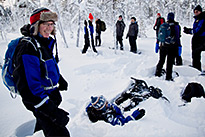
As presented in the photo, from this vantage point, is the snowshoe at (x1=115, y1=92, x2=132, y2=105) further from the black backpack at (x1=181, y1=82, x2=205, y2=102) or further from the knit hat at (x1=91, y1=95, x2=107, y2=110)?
the black backpack at (x1=181, y1=82, x2=205, y2=102)

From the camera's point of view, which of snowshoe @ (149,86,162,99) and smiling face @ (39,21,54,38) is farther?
snowshoe @ (149,86,162,99)

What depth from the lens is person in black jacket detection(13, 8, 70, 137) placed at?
1.33 metres

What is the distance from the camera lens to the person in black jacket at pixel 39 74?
1.33m

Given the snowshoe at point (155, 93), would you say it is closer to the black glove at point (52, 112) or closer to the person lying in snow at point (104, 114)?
the person lying in snow at point (104, 114)

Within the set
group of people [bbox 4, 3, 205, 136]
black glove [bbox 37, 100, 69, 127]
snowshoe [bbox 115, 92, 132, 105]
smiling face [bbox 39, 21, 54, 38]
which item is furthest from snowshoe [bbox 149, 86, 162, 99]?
smiling face [bbox 39, 21, 54, 38]

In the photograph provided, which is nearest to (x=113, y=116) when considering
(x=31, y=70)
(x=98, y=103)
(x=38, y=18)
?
(x=98, y=103)

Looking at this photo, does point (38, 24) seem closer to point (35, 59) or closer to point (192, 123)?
point (35, 59)

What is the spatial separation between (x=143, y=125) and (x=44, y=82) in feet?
5.56

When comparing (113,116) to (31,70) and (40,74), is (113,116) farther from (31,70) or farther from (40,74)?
(31,70)

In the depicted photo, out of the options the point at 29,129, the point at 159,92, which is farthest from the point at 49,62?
the point at 159,92

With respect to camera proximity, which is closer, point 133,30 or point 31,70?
point 31,70

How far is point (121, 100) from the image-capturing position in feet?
11.2

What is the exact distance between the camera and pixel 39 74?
145 cm

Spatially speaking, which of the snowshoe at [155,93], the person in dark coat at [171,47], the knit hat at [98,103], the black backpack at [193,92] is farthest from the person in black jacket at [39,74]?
the person in dark coat at [171,47]
